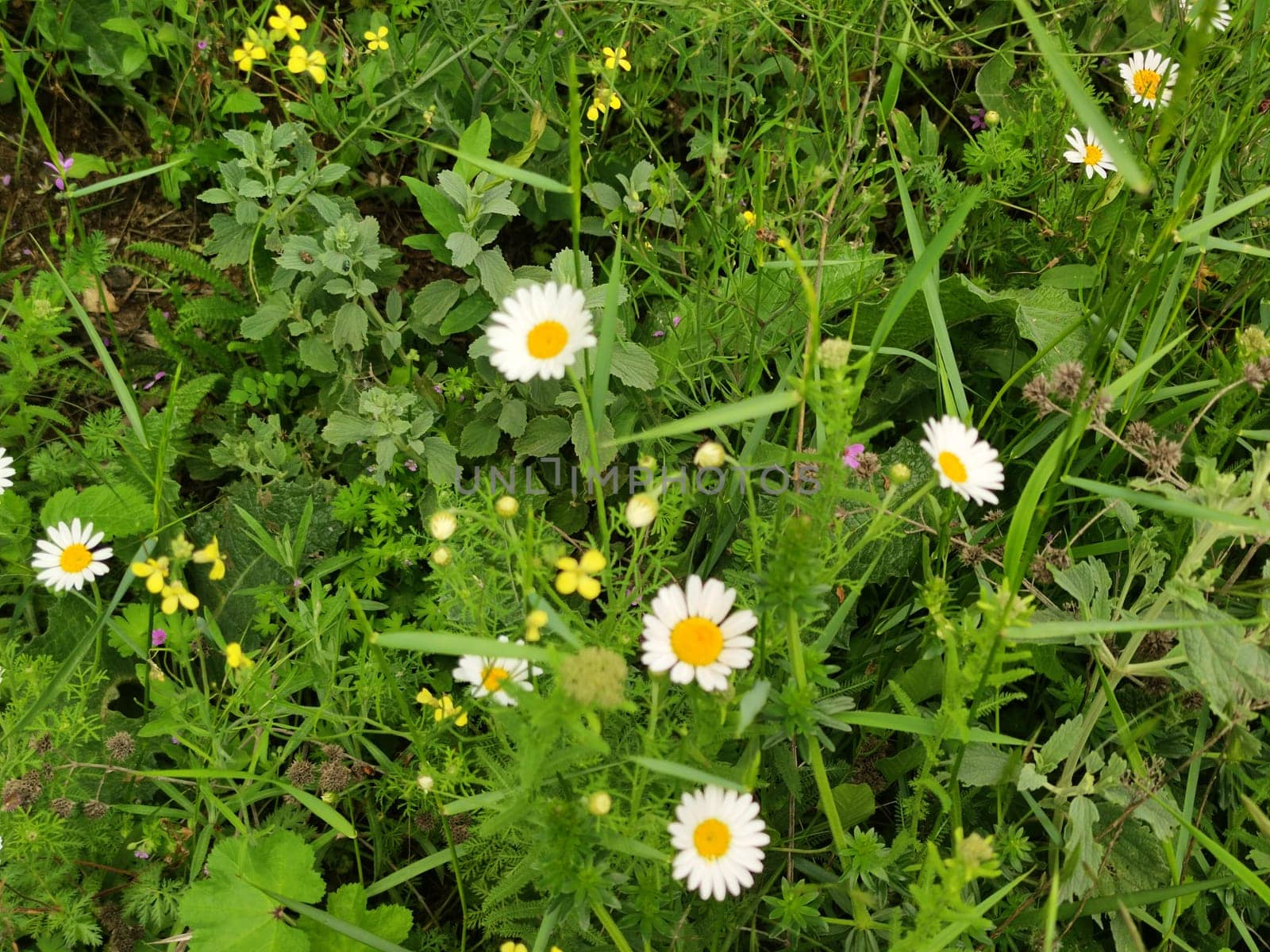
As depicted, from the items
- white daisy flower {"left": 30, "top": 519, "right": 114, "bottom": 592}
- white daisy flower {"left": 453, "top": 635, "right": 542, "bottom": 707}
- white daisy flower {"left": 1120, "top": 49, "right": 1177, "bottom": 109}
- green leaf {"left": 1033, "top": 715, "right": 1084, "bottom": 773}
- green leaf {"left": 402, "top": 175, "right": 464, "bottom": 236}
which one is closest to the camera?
white daisy flower {"left": 453, "top": 635, "right": 542, "bottom": 707}

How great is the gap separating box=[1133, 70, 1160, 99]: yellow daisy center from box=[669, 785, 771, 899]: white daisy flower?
6.14ft

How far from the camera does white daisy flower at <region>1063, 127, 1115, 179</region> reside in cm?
200

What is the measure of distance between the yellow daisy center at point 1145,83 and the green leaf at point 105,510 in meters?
2.32

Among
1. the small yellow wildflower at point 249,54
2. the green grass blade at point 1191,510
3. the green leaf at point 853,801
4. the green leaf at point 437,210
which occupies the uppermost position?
the small yellow wildflower at point 249,54

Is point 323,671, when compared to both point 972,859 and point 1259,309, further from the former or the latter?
point 1259,309

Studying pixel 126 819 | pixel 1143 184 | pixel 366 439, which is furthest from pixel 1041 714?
pixel 126 819

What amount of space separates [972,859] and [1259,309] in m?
1.63

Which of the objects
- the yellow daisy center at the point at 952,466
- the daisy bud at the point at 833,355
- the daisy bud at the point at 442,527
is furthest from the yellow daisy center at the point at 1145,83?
the daisy bud at the point at 442,527

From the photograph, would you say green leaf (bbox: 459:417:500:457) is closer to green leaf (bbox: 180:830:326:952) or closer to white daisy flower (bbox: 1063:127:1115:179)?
green leaf (bbox: 180:830:326:952)

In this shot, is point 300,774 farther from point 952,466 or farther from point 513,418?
point 952,466

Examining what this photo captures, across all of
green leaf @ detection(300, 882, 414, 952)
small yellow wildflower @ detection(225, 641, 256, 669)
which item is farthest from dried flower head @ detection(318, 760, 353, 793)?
small yellow wildflower @ detection(225, 641, 256, 669)

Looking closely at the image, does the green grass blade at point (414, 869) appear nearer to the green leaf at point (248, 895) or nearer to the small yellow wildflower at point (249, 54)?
the green leaf at point (248, 895)

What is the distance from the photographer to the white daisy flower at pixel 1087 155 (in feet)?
6.55

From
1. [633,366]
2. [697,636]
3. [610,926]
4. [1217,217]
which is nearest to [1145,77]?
[1217,217]
